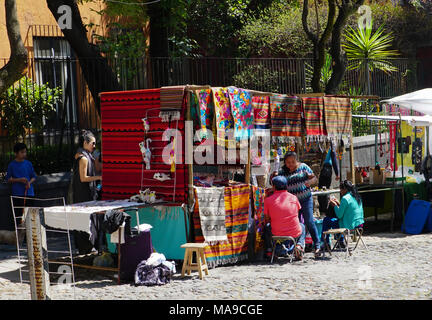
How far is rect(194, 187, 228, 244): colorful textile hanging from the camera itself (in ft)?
30.8

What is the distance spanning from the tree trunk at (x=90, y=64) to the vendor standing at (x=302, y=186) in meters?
4.47

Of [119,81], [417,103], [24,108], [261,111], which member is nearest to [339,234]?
[261,111]

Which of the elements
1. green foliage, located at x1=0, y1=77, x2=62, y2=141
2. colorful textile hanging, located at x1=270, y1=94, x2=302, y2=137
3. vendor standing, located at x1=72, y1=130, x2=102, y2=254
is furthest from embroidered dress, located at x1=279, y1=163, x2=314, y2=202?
green foliage, located at x1=0, y1=77, x2=62, y2=141

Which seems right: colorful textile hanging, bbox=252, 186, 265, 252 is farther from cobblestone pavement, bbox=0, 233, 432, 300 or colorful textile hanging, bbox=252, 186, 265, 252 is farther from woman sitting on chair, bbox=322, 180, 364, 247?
woman sitting on chair, bbox=322, 180, 364, 247

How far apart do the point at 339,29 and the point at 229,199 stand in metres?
6.42

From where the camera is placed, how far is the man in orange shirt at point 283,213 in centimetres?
980

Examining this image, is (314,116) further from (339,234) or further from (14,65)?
(14,65)

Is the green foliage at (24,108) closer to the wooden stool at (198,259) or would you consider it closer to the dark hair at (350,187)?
the wooden stool at (198,259)

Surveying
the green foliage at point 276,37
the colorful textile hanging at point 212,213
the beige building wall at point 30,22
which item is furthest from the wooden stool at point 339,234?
the green foliage at point 276,37

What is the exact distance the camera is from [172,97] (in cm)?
934

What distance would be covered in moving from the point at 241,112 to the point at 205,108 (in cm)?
78

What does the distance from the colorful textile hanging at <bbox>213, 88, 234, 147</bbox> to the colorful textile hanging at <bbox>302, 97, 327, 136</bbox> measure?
2.44 m

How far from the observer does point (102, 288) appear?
830 centimetres
